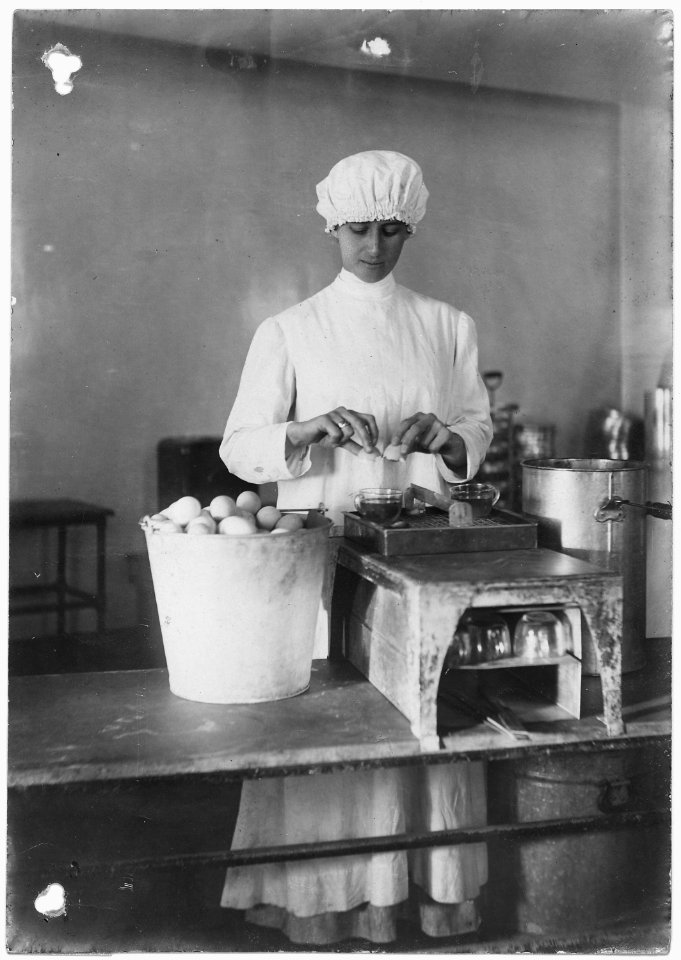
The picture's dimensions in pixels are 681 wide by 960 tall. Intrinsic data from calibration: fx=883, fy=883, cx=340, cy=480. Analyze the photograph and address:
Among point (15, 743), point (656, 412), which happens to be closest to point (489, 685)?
point (15, 743)

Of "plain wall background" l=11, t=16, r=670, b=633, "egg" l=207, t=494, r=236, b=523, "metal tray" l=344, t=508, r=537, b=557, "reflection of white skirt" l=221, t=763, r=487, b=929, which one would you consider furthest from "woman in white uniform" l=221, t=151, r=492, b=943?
"plain wall background" l=11, t=16, r=670, b=633

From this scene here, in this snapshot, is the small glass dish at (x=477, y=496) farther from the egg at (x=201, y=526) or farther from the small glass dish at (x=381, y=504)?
the egg at (x=201, y=526)

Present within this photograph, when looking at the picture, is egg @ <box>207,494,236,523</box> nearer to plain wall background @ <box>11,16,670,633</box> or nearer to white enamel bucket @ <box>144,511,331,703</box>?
white enamel bucket @ <box>144,511,331,703</box>

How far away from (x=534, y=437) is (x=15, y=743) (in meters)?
3.54

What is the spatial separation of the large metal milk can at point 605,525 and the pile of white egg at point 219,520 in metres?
0.64

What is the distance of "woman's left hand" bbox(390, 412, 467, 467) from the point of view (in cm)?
221

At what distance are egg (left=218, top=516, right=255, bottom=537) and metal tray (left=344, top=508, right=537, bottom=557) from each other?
322mm

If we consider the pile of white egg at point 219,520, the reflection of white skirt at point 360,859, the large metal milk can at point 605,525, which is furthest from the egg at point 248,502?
the large metal milk can at point 605,525

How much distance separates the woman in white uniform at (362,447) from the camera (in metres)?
1.85

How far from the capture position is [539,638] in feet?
6.05

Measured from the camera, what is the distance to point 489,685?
6.84 feet

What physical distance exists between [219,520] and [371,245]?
0.92 meters

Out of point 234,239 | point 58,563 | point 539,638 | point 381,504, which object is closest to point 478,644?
point 539,638

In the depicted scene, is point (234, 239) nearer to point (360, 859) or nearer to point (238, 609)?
point (238, 609)
